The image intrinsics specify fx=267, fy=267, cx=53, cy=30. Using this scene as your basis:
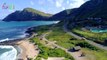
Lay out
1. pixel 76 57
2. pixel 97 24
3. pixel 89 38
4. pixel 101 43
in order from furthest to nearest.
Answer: pixel 97 24 → pixel 89 38 → pixel 101 43 → pixel 76 57

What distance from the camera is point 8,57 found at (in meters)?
96.7

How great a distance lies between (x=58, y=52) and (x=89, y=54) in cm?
1124

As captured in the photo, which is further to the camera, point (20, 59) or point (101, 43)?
point (101, 43)

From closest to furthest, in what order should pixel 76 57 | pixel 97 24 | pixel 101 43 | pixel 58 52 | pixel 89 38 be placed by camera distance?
1. pixel 76 57
2. pixel 58 52
3. pixel 101 43
4. pixel 89 38
5. pixel 97 24

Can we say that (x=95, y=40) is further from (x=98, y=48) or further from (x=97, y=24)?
(x=97, y=24)

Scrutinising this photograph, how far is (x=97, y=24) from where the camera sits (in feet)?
545

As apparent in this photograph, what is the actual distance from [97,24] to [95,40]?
54993 millimetres

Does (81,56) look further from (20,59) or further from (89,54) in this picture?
(20,59)

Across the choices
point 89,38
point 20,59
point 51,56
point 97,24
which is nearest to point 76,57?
point 51,56

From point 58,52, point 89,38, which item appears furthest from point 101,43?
point 58,52

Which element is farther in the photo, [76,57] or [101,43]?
[101,43]

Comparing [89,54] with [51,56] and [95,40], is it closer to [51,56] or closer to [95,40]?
[51,56]

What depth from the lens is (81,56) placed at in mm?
87000

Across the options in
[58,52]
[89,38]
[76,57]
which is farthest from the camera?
[89,38]
